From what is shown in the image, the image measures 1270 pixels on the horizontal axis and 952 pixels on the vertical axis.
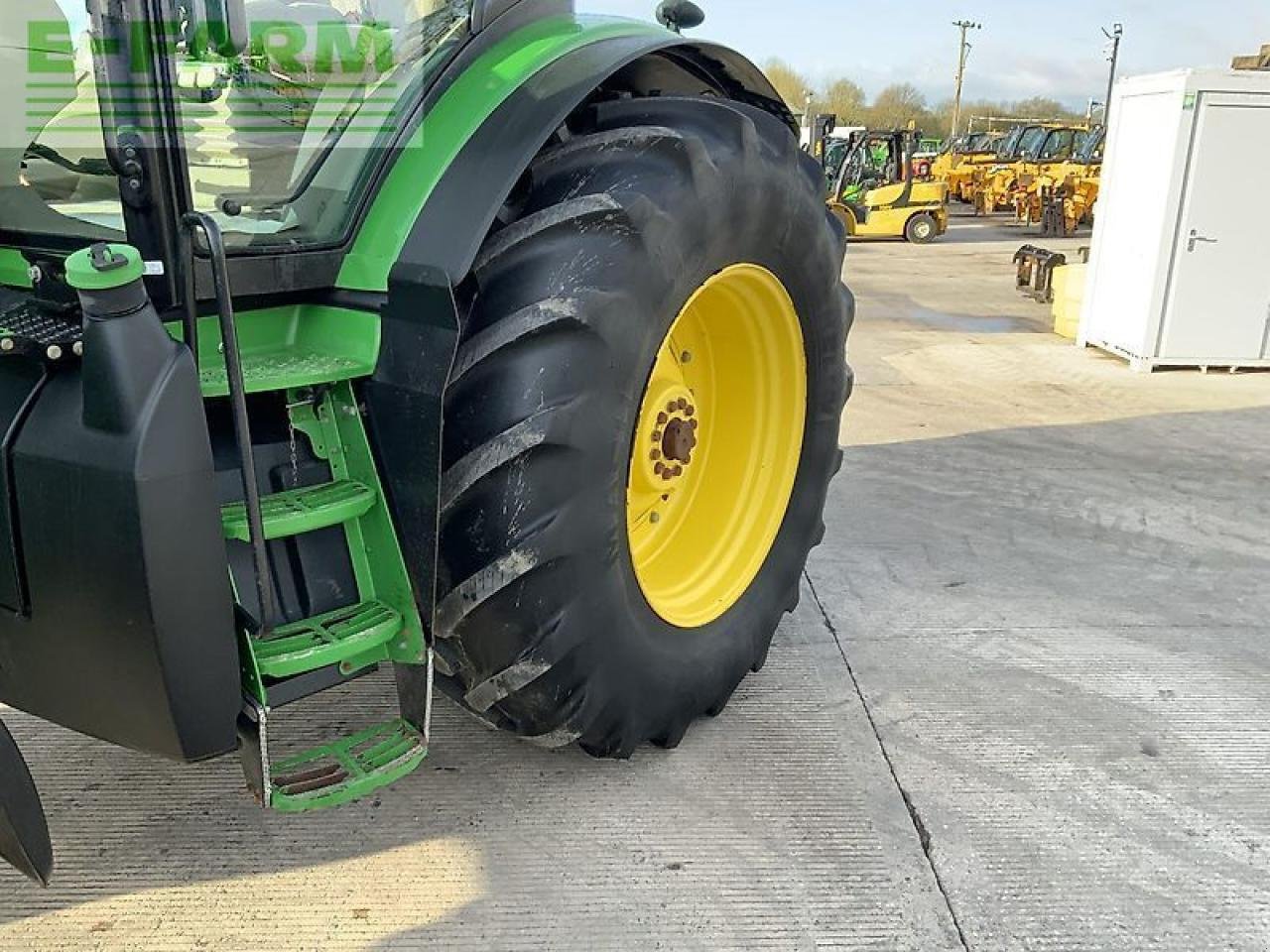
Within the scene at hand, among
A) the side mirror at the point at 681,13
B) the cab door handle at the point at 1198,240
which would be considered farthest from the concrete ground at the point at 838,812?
the cab door handle at the point at 1198,240

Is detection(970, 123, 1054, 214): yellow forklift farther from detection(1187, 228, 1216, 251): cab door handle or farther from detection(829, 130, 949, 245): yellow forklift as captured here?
detection(1187, 228, 1216, 251): cab door handle

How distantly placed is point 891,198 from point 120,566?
Answer: 57.3ft

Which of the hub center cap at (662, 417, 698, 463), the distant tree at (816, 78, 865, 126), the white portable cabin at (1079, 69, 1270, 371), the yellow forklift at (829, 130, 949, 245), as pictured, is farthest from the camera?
the distant tree at (816, 78, 865, 126)

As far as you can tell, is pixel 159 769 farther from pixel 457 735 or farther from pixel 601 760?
pixel 601 760

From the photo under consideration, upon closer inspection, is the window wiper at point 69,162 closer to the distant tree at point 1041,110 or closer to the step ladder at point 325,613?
the step ladder at point 325,613

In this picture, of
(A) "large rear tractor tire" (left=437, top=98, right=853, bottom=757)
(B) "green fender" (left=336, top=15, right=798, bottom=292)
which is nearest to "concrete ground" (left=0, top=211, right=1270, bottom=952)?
(A) "large rear tractor tire" (left=437, top=98, right=853, bottom=757)

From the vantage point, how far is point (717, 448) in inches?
119

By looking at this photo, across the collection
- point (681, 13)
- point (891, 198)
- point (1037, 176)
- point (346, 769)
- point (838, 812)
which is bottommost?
point (838, 812)

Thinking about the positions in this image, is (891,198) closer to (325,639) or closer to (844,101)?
(325,639)

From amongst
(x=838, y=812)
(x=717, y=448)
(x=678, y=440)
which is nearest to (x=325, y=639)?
(x=678, y=440)

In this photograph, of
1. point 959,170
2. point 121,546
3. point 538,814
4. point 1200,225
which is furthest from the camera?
point 959,170

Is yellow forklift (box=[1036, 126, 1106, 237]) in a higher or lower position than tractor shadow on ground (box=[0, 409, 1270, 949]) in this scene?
higher

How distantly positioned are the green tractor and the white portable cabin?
19.8 ft

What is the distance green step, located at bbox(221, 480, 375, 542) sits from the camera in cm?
182
